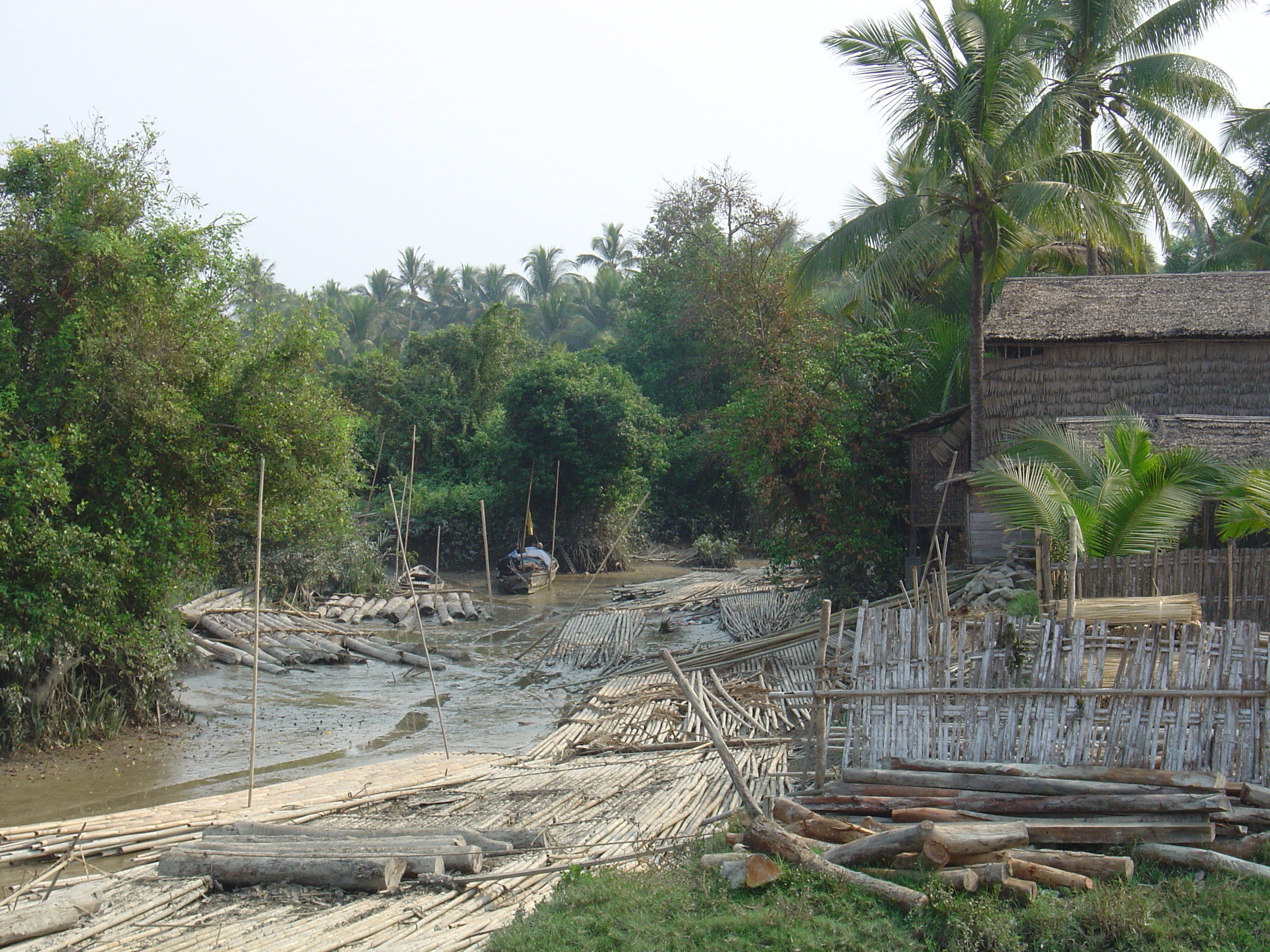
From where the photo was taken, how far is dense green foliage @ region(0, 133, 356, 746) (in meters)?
8.95

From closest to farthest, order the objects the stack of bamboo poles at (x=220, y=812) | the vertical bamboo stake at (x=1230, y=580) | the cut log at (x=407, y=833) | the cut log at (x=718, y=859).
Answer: the cut log at (x=718, y=859)
the cut log at (x=407, y=833)
the stack of bamboo poles at (x=220, y=812)
the vertical bamboo stake at (x=1230, y=580)

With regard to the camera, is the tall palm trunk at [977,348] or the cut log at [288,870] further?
the tall palm trunk at [977,348]

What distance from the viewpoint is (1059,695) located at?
237 inches

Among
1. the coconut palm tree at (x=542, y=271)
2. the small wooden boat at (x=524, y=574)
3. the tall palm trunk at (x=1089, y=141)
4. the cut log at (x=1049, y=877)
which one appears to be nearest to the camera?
the cut log at (x=1049, y=877)

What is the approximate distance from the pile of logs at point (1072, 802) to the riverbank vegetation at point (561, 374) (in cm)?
698

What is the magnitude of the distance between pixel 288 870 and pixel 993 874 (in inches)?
148

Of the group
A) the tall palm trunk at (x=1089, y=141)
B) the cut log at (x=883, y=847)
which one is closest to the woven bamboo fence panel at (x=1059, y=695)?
the cut log at (x=883, y=847)

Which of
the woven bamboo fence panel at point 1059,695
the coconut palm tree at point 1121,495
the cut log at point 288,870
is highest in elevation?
the coconut palm tree at point 1121,495

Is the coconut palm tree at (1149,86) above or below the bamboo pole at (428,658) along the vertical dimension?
above

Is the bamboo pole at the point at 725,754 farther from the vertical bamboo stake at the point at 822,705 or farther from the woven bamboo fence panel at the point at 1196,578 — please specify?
the woven bamboo fence panel at the point at 1196,578

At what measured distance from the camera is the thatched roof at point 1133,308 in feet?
48.6

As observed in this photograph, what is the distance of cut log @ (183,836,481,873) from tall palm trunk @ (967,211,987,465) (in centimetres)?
1116

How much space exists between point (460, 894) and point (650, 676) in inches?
269

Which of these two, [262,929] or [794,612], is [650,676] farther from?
[262,929]
